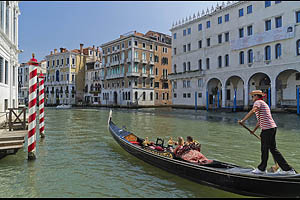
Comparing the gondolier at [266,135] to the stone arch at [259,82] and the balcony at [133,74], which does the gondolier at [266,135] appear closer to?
the stone arch at [259,82]

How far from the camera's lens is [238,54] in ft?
76.7

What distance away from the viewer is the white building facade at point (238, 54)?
19641mm

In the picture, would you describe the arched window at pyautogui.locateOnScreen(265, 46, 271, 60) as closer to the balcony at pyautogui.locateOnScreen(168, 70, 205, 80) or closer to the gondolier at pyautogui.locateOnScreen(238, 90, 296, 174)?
the balcony at pyautogui.locateOnScreen(168, 70, 205, 80)

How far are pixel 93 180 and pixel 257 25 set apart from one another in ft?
74.5

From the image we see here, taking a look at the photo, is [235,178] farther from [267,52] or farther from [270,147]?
[267,52]

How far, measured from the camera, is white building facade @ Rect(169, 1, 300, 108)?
64.4ft

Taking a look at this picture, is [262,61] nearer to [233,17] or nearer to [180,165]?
[233,17]

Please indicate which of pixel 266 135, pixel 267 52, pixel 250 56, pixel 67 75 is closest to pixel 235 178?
pixel 266 135

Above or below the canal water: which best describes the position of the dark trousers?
above

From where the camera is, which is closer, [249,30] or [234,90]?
[249,30]

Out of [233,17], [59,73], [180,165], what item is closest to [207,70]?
[233,17]

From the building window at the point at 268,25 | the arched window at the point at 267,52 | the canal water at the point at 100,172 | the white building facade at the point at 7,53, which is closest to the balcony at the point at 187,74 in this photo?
the arched window at the point at 267,52

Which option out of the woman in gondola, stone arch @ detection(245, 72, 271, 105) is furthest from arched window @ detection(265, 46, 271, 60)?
the woman in gondola

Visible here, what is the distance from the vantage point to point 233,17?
24.2m
